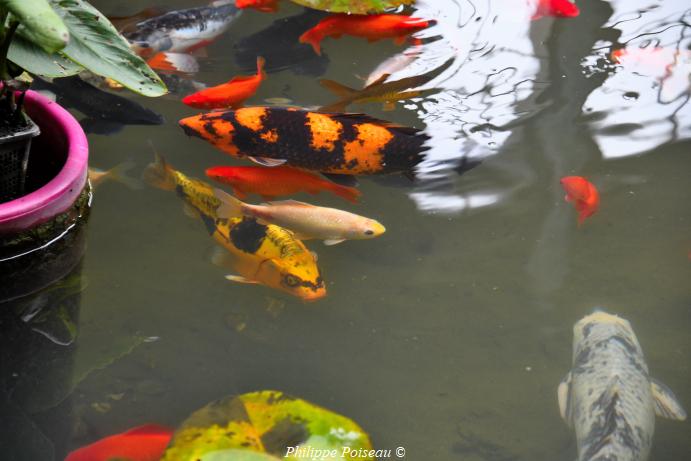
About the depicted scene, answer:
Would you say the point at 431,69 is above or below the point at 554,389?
above

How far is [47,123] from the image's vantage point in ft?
7.09

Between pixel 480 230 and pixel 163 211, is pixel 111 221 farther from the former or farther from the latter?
pixel 480 230

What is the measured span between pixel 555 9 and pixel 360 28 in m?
1.06

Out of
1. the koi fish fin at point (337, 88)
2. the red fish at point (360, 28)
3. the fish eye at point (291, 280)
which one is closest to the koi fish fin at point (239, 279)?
the fish eye at point (291, 280)

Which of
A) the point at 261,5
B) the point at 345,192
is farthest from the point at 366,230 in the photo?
the point at 261,5

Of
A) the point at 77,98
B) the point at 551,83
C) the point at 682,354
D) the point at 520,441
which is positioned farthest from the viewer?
the point at 551,83

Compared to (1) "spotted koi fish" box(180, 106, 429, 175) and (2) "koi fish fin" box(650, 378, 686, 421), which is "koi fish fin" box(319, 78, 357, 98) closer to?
(1) "spotted koi fish" box(180, 106, 429, 175)

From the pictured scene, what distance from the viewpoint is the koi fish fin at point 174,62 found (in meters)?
3.26

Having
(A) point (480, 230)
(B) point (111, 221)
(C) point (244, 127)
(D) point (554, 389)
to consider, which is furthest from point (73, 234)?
(D) point (554, 389)

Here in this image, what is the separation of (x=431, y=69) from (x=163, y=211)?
4.88 feet

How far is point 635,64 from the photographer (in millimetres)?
3439

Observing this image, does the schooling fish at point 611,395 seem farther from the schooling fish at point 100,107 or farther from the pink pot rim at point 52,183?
the schooling fish at point 100,107

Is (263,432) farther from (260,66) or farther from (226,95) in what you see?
(260,66)

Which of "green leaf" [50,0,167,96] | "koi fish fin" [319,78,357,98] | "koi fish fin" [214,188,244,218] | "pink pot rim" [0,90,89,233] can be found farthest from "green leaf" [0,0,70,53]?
"koi fish fin" [319,78,357,98]
